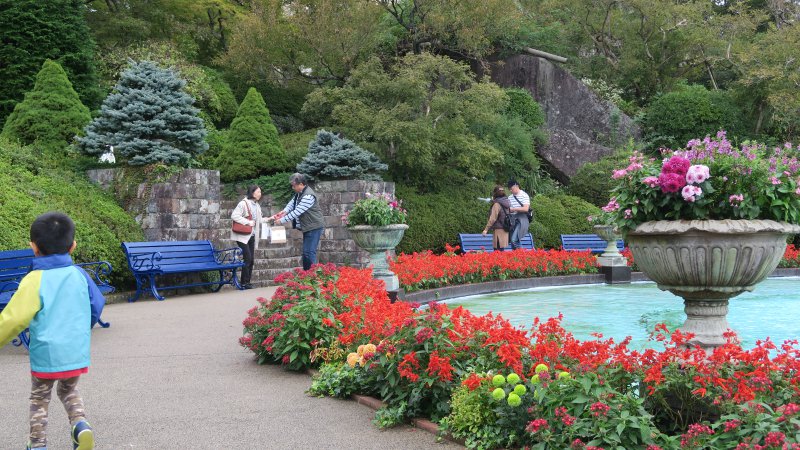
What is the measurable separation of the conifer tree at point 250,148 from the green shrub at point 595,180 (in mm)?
10268

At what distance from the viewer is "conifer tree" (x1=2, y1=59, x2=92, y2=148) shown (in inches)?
558

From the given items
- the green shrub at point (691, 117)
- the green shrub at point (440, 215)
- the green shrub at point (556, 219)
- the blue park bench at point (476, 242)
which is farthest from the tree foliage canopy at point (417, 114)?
the green shrub at point (691, 117)

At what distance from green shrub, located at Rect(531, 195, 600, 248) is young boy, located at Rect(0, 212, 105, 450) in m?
15.4

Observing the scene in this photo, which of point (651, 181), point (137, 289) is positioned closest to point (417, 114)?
point (137, 289)

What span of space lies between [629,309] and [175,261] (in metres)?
6.83

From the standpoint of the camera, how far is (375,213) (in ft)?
34.0

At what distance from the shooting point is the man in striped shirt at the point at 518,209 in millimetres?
13734

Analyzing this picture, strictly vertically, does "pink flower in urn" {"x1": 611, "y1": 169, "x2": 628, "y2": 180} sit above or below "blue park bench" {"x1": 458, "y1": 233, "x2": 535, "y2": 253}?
above

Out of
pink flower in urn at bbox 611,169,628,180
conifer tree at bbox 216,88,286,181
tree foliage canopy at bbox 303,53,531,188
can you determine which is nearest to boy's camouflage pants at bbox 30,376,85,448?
pink flower in urn at bbox 611,169,628,180

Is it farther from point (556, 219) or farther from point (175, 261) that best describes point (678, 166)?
point (556, 219)

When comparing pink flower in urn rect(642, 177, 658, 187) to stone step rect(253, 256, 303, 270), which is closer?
pink flower in urn rect(642, 177, 658, 187)

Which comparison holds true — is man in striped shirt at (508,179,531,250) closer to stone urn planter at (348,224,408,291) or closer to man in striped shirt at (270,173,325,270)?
stone urn planter at (348,224,408,291)

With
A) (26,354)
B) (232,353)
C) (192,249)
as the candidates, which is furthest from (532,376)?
(192,249)

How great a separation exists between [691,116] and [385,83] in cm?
1311
